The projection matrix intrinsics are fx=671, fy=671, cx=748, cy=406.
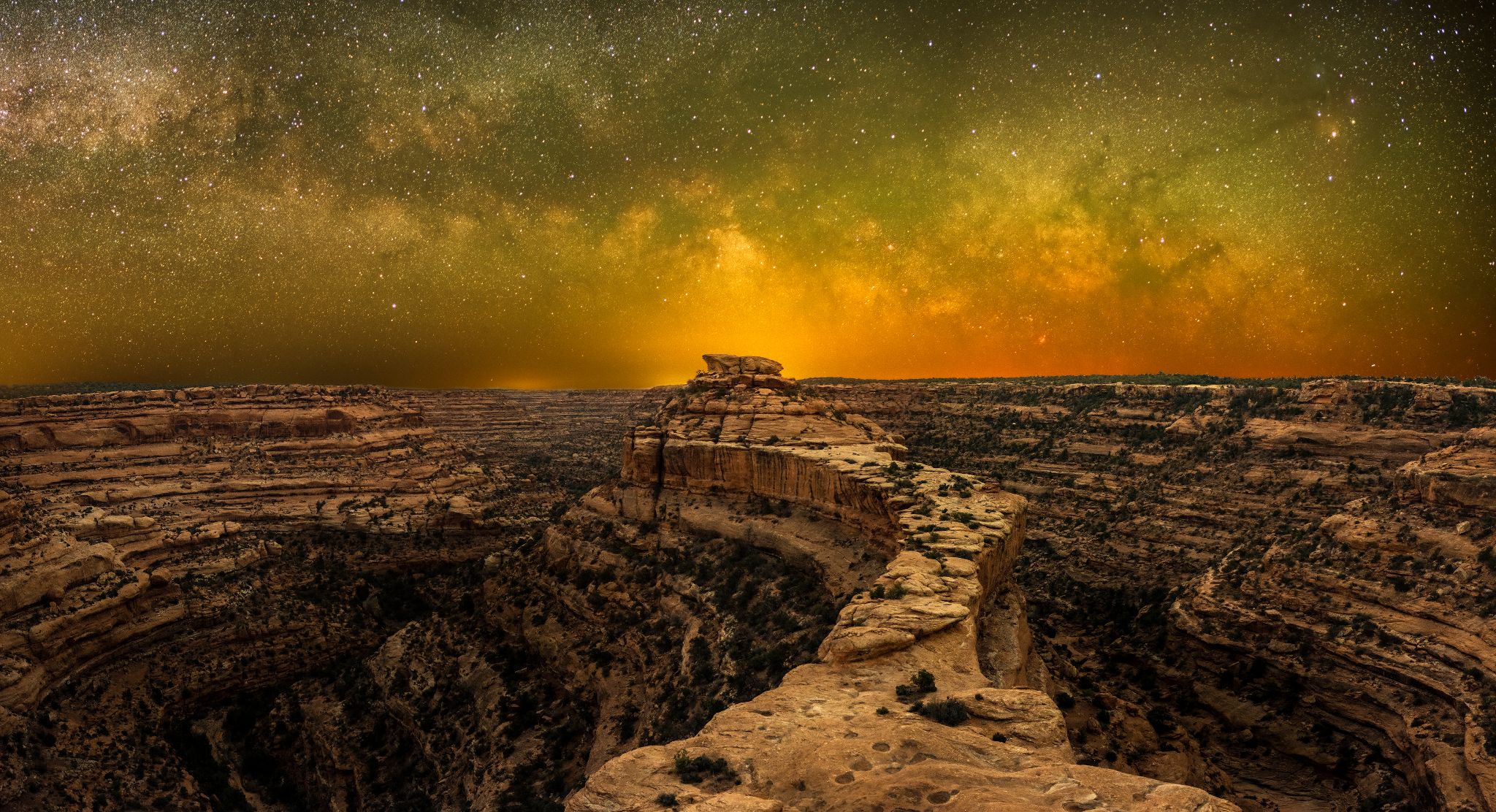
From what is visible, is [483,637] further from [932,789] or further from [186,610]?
[932,789]

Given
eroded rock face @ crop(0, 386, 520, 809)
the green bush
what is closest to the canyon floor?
the green bush

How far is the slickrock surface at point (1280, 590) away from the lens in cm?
2684

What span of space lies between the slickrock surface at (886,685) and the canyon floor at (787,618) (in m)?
0.10

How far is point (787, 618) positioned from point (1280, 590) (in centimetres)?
2653

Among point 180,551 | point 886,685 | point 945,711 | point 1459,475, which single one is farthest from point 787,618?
point 180,551

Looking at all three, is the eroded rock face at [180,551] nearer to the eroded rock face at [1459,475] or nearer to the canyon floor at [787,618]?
the canyon floor at [787,618]

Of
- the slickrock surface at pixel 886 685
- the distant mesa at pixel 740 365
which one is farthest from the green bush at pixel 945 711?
the distant mesa at pixel 740 365

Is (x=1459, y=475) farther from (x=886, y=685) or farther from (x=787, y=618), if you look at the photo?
(x=886, y=685)

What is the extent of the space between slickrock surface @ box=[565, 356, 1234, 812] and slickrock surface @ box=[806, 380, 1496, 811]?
1121 cm

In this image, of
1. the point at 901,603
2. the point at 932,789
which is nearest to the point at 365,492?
the point at 901,603

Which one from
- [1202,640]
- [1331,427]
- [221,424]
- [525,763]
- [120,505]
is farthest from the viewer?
[221,424]

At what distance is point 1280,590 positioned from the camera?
33812 mm

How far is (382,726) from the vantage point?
3619 cm

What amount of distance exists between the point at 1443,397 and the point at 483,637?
57.3 metres
